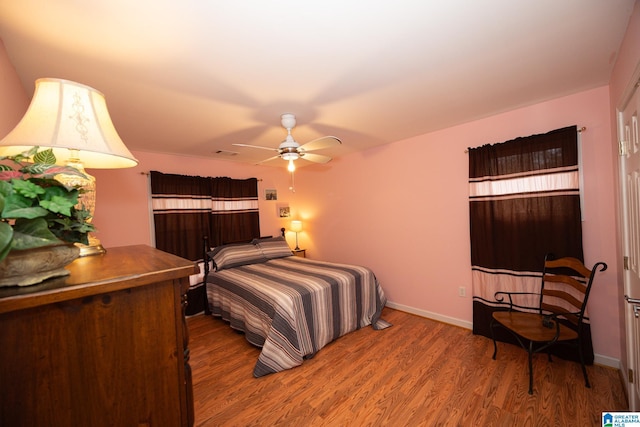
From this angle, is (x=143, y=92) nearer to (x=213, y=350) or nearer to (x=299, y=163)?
(x=213, y=350)

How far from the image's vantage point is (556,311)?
224 centimetres

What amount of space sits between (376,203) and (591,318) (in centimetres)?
243

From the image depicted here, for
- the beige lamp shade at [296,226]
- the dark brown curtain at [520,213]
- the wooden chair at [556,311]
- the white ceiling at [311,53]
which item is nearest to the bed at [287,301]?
the beige lamp shade at [296,226]

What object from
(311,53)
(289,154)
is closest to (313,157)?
(289,154)

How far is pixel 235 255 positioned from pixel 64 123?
9.62 feet

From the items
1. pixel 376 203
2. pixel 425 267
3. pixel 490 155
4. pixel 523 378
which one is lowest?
pixel 523 378

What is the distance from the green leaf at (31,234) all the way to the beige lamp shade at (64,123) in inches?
14.2

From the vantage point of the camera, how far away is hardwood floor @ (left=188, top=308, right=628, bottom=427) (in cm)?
174

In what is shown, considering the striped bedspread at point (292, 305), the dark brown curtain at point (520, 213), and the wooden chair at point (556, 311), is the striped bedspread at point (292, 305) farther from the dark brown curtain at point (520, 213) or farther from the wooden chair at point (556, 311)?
the wooden chair at point (556, 311)

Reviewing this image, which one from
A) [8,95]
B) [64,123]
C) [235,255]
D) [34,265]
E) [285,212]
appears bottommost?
[235,255]

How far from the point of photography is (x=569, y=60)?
1741mm

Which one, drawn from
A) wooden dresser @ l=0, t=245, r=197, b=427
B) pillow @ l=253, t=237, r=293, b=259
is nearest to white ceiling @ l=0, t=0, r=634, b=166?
wooden dresser @ l=0, t=245, r=197, b=427

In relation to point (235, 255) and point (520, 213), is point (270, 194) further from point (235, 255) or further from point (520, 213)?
point (520, 213)

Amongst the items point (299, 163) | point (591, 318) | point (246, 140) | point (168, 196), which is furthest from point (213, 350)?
point (591, 318)
